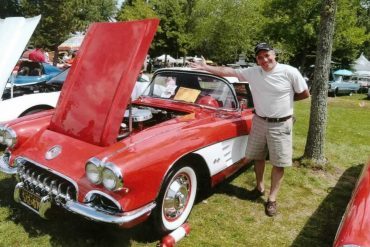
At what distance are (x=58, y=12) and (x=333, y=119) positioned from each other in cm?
1795

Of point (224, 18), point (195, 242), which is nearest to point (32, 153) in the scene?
point (195, 242)

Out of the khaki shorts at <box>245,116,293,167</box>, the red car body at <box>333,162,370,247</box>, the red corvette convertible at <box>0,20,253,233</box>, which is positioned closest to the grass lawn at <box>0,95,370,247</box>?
the red corvette convertible at <box>0,20,253,233</box>

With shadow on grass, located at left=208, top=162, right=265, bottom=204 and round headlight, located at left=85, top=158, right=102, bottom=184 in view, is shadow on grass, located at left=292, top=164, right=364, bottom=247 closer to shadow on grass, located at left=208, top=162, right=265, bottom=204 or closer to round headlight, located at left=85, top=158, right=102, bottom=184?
shadow on grass, located at left=208, top=162, right=265, bottom=204

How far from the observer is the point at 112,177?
2.88 metres

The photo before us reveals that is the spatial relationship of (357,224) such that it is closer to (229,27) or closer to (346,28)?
(229,27)

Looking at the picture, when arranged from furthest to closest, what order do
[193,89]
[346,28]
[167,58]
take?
[167,58]
[346,28]
[193,89]

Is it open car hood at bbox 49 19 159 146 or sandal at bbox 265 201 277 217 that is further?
sandal at bbox 265 201 277 217

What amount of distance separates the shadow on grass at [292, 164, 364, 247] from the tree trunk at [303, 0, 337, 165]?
0.58m

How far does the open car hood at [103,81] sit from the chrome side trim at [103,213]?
0.67 m

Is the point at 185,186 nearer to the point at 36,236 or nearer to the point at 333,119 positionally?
the point at 36,236

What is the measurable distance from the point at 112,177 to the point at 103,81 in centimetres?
116


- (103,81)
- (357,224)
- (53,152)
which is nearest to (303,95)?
(357,224)

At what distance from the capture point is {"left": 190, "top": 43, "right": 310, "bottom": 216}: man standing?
3.98m

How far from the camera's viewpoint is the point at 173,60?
37.9 metres
